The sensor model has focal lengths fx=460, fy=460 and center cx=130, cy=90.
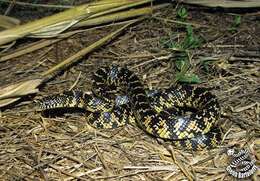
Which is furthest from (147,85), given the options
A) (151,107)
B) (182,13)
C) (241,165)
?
(241,165)

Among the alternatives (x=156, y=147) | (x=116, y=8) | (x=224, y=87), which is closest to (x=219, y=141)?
(x=156, y=147)

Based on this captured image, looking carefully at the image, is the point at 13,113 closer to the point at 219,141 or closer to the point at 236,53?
the point at 219,141

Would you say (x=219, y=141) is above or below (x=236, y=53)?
below

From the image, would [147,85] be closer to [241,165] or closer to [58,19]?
[58,19]

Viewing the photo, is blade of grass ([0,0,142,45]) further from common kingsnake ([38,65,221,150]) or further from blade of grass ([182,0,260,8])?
blade of grass ([182,0,260,8])

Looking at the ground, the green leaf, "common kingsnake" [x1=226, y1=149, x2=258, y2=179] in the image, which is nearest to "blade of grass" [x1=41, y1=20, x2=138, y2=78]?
the ground

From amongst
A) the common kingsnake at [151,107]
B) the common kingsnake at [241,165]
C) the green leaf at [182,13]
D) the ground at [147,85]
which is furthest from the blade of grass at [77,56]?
the common kingsnake at [241,165]
